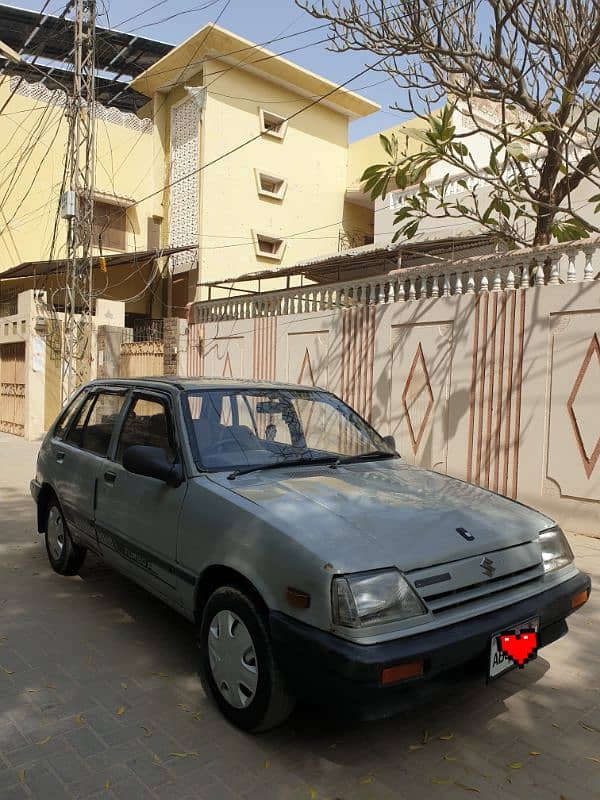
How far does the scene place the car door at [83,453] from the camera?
4.21 metres

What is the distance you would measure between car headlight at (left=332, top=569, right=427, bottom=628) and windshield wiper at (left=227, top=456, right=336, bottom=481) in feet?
3.28

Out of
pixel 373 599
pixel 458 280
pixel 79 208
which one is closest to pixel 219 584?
pixel 373 599

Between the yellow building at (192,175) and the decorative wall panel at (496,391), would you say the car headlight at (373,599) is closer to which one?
the decorative wall panel at (496,391)

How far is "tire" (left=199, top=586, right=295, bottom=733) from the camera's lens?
8.34 feet

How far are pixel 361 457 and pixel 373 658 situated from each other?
1.68m

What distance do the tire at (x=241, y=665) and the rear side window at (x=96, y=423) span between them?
1.71 m

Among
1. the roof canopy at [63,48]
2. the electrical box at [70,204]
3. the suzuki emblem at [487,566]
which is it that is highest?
the roof canopy at [63,48]

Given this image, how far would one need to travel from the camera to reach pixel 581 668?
3533 millimetres

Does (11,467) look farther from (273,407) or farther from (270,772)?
(270,772)

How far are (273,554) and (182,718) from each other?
1025mm

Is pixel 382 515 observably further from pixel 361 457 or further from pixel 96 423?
pixel 96 423

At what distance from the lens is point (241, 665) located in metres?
2.72

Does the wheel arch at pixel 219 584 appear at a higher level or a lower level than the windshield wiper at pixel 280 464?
lower

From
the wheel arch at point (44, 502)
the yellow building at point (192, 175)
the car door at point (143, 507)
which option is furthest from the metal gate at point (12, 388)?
the car door at point (143, 507)
